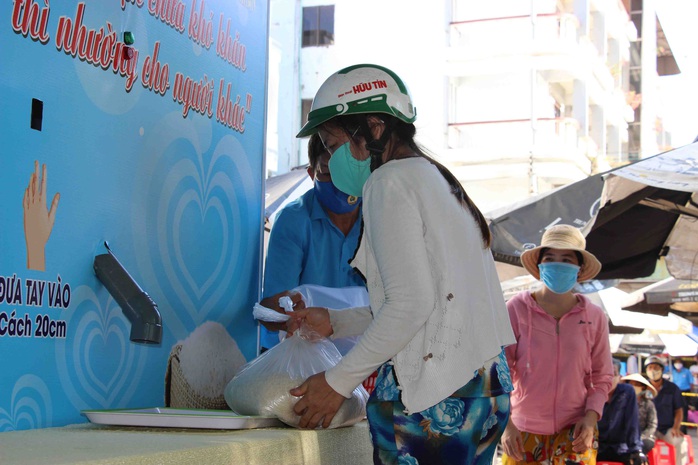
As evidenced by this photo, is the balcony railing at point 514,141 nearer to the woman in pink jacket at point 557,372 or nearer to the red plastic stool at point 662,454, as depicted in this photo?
the red plastic stool at point 662,454

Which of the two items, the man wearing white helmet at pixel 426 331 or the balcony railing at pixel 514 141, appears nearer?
the man wearing white helmet at pixel 426 331

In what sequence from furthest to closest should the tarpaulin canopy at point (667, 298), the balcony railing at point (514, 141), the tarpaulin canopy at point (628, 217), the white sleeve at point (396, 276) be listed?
the balcony railing at point (514, 141) → the tarpaulin canopy at point (667, 298) → the tarpaulin canopy at point (628, 217) → the white sleeve at point (396, 276)

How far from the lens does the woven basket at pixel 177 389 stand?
322 centimetres

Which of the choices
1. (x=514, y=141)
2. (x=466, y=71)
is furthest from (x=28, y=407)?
(x=466, y=71)

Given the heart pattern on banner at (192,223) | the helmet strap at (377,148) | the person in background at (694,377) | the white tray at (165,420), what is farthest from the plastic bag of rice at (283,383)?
the person in background at (694,377)

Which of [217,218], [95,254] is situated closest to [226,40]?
[217,218]

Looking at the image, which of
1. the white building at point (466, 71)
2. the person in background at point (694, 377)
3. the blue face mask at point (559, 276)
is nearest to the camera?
the blue face mask at point (559, 276)

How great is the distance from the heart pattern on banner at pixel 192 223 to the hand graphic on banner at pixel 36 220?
48 centimetres

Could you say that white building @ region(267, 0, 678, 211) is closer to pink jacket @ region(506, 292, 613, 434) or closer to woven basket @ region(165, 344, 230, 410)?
pink jacket @ region(506, 292, 613, 434)

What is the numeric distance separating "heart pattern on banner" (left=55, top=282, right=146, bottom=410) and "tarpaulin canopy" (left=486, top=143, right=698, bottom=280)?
328 centimetres

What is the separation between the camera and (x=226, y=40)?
3666 mm

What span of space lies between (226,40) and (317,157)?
2.02ft

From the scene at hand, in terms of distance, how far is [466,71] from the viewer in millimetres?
25625

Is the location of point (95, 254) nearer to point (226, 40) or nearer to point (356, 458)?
point (356, 458)
